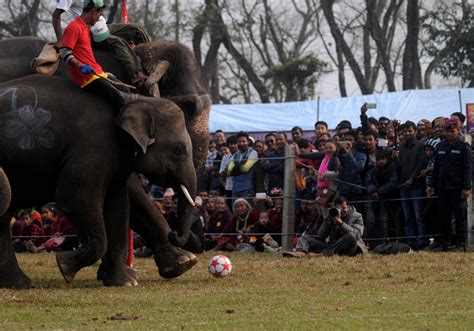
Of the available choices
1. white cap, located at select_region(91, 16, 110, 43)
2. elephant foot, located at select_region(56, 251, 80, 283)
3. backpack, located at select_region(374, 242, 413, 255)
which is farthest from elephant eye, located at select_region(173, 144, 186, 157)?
backpack, located at select_region(374, 242, 413, 255)

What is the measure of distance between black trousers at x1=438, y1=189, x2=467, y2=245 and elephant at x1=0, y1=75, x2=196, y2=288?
17.7ft

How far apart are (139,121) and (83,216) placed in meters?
1.17

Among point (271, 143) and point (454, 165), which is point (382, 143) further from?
point (271, 143)

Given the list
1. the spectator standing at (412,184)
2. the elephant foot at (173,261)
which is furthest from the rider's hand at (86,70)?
the spectator standing at (412,184)

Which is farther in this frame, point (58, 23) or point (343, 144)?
point (343, 144)

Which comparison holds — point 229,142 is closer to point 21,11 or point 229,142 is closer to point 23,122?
point 23,122

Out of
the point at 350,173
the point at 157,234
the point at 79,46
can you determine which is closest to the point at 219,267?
the point at 157,234

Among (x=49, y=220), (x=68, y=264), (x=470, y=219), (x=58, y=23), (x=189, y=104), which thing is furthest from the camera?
(x=49, y=220)

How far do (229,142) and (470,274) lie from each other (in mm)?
9313

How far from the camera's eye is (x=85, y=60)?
40.1ft

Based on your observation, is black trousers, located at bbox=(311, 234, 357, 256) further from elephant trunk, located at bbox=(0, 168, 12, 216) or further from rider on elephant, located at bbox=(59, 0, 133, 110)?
elephant trunk, located at bbox=(0, 168, 12, 216)

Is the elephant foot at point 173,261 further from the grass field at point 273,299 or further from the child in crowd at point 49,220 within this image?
the child in crowd at point 49,220

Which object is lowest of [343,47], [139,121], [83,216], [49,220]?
[49,220]

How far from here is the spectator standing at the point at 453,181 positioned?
16.3 metres
